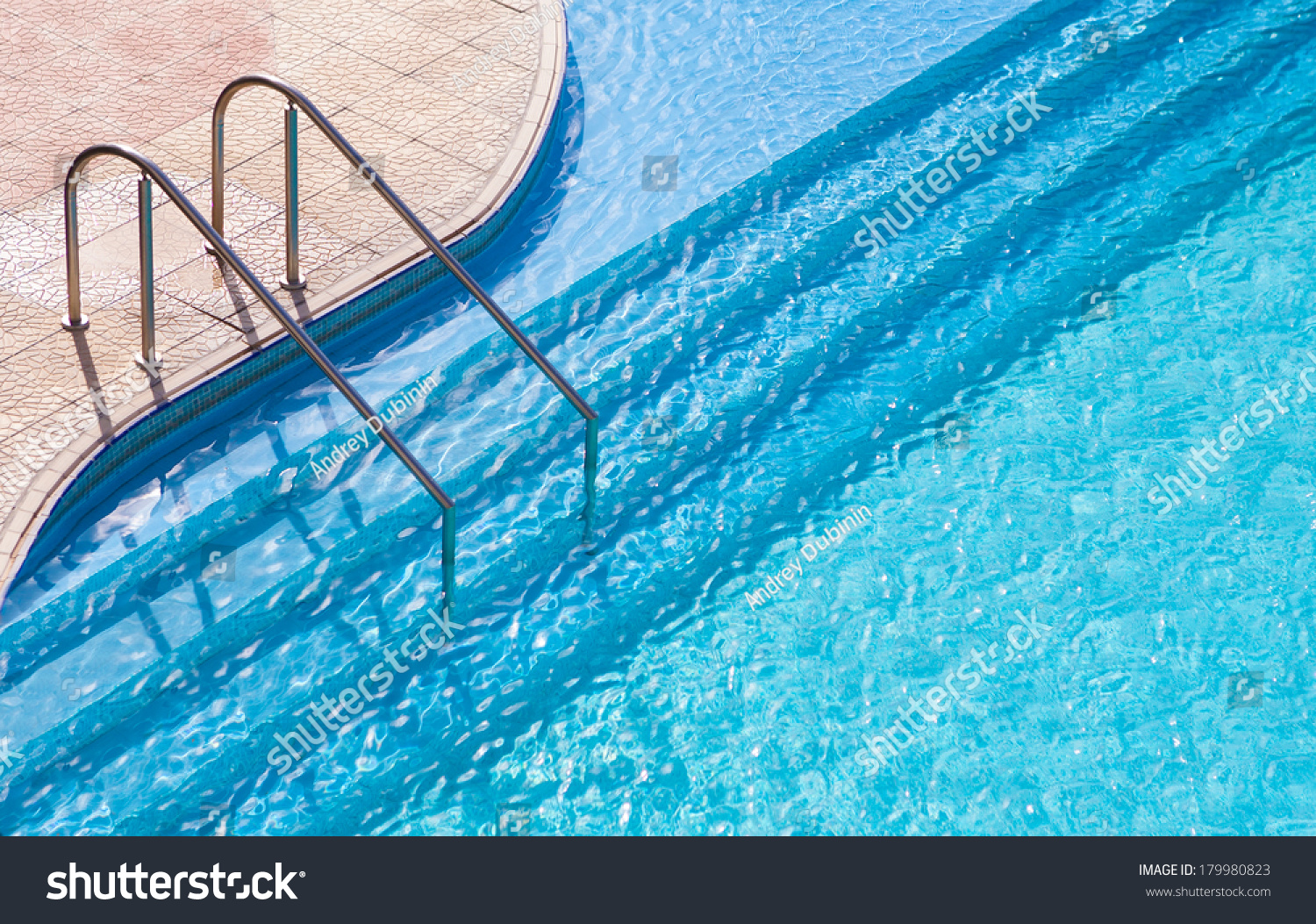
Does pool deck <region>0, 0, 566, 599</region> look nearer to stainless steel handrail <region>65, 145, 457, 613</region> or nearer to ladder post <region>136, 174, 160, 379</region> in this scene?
ladder post <region>136, 174, 160, 379</region>

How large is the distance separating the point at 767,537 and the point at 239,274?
2331 mm

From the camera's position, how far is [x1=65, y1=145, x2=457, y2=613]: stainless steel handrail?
4171mm

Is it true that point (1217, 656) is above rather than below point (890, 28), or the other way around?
below

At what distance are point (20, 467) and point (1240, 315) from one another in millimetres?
5609

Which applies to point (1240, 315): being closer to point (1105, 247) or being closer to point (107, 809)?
point (1105, 247)

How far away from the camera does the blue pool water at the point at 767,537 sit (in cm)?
438

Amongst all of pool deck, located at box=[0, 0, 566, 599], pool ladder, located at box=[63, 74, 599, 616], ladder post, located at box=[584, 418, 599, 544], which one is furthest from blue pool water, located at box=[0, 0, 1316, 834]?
pool ladder, located at box=[63, 74, 599, 616]

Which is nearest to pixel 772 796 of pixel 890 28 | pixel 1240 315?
pixel 1240 315

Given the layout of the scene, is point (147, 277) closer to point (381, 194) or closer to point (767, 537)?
point (381, 194)

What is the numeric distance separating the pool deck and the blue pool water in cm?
29

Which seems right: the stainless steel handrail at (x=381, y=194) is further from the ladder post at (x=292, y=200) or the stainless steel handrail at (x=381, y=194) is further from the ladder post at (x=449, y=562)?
the ladder post at (x=449, y=562)

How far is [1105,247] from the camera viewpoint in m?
6.79

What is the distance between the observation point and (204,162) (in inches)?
244
